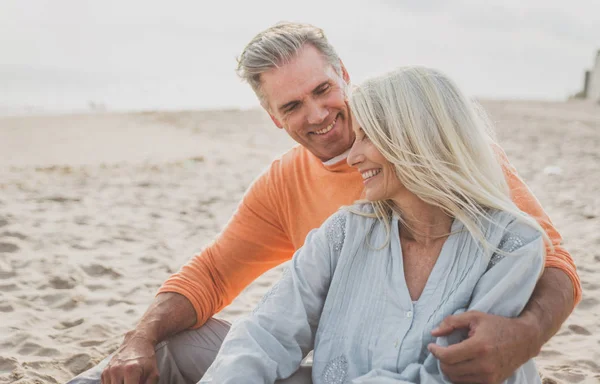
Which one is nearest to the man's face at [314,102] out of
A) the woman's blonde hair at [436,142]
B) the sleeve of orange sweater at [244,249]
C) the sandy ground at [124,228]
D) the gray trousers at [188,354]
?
the sleeve of orange sweater at [244,249]

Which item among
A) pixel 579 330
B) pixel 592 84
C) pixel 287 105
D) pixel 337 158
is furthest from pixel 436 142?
pixel 592 84

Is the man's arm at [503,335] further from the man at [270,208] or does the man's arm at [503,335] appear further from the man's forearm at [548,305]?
the man at [270,208]

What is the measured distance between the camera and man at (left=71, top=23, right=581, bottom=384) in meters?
2.60

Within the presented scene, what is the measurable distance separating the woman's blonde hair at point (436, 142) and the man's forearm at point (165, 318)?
130 centimetres

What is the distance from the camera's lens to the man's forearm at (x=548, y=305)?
1.93 m

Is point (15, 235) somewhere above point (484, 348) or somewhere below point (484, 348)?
below

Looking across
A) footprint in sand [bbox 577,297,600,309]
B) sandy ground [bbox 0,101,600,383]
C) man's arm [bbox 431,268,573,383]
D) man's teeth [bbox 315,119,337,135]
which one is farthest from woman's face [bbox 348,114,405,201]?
footprint in sand [bbox 577,297,600,309]

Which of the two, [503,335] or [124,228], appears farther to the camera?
[124,228]

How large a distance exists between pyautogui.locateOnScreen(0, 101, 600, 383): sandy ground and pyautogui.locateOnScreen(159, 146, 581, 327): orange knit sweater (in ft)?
2.93

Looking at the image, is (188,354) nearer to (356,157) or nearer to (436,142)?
(356,157)

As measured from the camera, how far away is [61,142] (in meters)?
15.8

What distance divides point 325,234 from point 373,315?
0.35m

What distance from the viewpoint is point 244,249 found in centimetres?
316

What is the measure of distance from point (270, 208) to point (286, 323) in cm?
116
